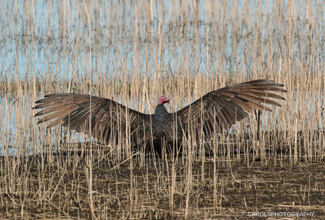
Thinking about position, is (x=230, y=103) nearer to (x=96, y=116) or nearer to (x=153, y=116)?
(x=153, y=116)

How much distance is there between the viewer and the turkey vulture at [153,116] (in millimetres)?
4777

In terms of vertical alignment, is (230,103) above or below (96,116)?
above

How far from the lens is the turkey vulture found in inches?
188

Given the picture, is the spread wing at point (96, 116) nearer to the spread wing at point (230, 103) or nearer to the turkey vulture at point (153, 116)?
the turkey vulture at point (153, 116)

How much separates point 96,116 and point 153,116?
2.04ft

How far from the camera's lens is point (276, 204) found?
3.23m

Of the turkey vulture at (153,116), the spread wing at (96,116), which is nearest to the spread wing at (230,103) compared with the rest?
the turkey vulture at (153,116)

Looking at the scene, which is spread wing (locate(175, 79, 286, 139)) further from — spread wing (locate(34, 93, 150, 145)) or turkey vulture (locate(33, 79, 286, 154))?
spread wing (locate(34, 93, 150, 145))

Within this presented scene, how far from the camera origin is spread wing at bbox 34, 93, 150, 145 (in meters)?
4.84

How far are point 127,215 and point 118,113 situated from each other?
6.50 ft

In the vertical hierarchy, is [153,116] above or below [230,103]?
below

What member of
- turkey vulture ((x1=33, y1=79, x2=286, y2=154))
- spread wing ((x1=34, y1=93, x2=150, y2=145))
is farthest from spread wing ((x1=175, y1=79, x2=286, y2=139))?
spread wing ((x1=34, y1=93, x2=150, y2=145))

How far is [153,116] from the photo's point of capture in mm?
4922

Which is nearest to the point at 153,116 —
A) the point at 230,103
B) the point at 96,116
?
the point at 96,116
